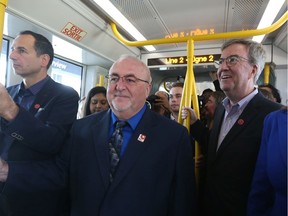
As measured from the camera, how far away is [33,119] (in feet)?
4.29

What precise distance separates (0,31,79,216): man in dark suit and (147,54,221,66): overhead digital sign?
2706 millimetres

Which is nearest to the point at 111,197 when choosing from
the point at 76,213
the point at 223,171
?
the point at 76,213

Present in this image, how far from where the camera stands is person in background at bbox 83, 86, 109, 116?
274 cm

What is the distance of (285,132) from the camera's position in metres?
0.99

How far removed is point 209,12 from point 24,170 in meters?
2.79

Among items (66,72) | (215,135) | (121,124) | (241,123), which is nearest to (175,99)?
(215,135)

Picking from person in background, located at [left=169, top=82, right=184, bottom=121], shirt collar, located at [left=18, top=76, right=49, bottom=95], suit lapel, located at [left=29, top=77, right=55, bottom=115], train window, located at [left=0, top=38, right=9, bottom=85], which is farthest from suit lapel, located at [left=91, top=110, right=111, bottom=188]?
train window, located at [left=0, top=38, right=9, bottom=85]

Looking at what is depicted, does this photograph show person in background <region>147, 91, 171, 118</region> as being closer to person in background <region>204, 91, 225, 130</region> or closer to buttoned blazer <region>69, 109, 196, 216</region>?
person in background <region>204, 91, 225, 130</region>

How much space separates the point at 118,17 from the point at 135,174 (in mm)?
2443

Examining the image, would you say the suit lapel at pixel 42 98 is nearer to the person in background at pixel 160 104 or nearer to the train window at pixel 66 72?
the person in background at pixel 160 104

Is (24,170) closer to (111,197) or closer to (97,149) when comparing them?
(97,149)

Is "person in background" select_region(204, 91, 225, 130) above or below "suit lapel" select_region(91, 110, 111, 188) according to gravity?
above

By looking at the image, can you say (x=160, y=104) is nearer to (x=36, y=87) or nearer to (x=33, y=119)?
(x=36, y=87)

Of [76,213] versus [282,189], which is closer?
[282,189]
